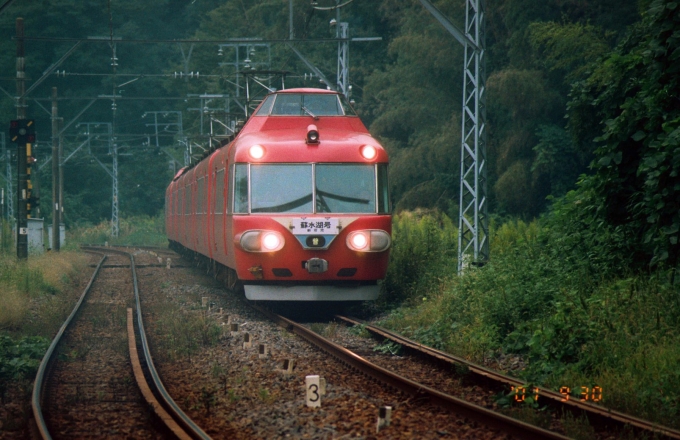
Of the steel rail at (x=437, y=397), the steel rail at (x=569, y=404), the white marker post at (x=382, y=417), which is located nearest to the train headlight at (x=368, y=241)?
the steel rail at (x=437, y=397)

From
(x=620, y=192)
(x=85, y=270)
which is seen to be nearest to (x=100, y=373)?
(x=620, y=192)

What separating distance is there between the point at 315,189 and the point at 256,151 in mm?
1074

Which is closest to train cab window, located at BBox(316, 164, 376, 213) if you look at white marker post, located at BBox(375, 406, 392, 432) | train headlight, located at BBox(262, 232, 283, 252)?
train headlight, located at BBox(262, 232, 283, 252)

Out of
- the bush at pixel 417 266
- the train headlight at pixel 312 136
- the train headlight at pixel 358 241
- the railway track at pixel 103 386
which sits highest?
the train headlight at pixel 312 136

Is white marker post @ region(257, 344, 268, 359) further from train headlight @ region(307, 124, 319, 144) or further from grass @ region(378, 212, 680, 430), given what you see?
train headlight @ region(307, 124, 319, 144)

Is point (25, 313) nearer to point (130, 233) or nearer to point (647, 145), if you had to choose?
point (647, 145)

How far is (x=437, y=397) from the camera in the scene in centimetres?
843

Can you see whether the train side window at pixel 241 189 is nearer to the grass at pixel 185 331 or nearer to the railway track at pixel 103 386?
the grass at pixel 185 331

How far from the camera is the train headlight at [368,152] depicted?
15.0m

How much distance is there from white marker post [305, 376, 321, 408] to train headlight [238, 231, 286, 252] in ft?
20.5

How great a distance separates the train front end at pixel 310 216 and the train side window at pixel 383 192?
0.06 ft

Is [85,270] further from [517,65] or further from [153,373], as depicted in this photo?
[153,373]

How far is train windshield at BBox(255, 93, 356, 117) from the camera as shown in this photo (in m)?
16.3
